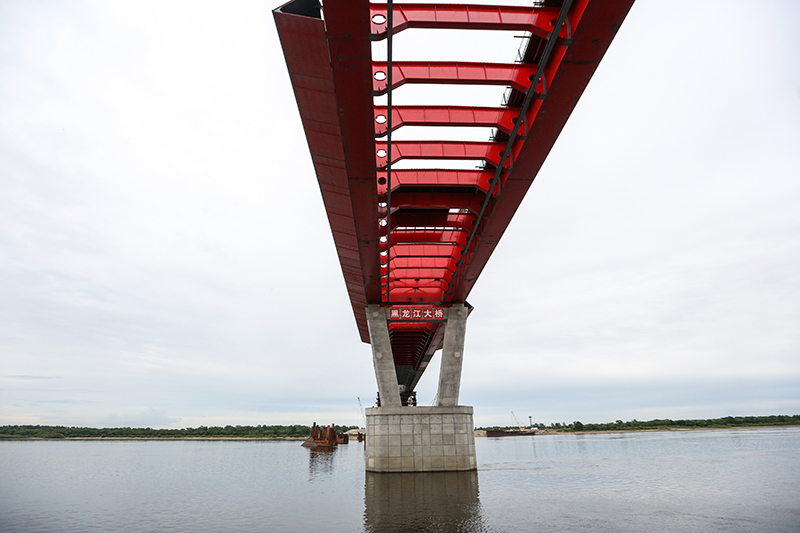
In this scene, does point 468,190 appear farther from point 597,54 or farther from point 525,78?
point 597,54

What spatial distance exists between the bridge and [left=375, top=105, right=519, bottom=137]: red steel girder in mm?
36

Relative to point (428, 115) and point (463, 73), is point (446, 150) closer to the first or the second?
point (428, 115)

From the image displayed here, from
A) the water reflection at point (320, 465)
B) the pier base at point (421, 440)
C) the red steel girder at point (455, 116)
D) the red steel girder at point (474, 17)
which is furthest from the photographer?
the water reflection at point (320, 465)

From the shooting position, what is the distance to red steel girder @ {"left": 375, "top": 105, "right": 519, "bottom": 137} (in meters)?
14.5

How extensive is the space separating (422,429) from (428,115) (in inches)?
776

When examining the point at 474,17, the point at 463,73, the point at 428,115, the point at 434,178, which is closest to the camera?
the point at 474,17

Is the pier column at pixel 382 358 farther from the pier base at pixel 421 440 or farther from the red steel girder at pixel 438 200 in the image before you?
the red steel girder at pixel 438 200

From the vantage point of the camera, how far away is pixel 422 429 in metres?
28.9

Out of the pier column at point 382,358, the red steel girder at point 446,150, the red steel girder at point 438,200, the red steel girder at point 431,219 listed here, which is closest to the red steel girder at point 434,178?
the red steel girder at point 438,200

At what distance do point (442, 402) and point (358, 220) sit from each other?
622 inches

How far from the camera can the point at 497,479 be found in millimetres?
28953

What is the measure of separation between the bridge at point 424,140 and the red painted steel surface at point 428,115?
0.03 meters

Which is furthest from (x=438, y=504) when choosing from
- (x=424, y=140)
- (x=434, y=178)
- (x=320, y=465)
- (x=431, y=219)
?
(x=320, y=465)

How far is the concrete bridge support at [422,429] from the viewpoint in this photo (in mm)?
28625
